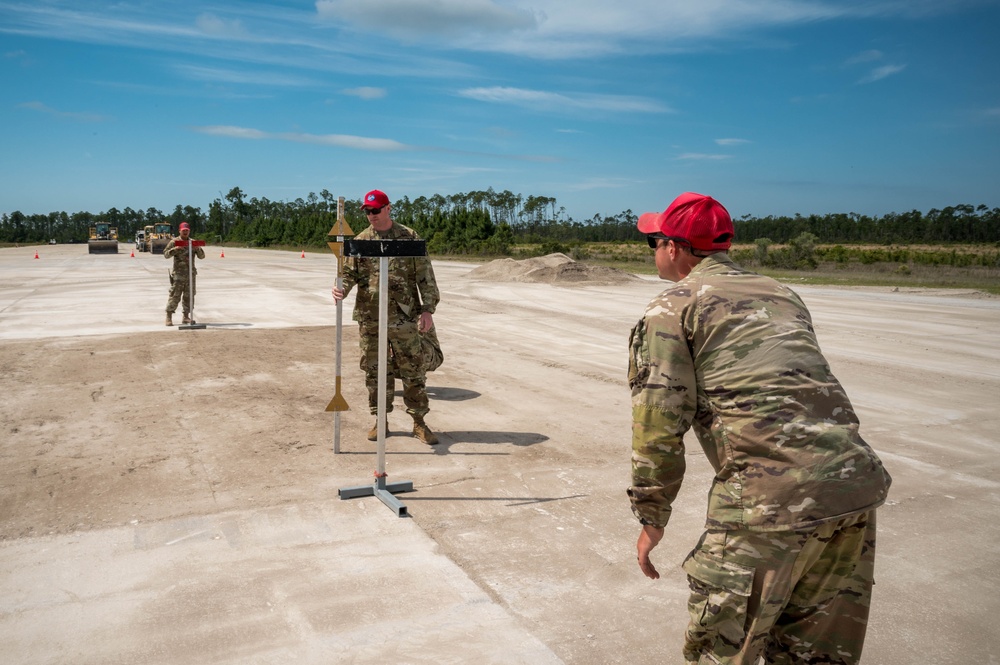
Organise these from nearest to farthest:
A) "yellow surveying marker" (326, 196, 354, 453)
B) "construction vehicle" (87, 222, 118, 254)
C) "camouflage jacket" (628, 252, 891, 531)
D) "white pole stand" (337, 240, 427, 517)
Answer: "camouflage jacket" (628, 252, 891, 531) < "white pole stand" (337, 240, 427, 517) < "yellow surveying marker" (326, 196, 354, 453) < "construction vehicle" (87, 222, 118, 254)

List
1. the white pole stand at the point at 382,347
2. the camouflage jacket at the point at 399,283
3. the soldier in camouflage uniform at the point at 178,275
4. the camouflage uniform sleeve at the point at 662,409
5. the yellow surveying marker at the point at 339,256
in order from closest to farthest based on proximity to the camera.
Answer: the camouflage uniform sleeve at the point at 662,409
the white pole stand at the point at 382,347
the yellow surveying marker at the point at 339,256
the camouflage jacket at the point at 399,283
the soldier in camouflage uniform at the point at 178,275

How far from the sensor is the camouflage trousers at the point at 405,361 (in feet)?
22.6

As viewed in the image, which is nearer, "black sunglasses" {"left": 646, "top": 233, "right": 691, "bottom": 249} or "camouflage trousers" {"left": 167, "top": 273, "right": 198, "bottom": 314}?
"black sunglasses" {"left": 646, "top": 233, "right": 691, "bottom": 249}

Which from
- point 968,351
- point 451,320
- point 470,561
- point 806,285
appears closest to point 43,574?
point 470,561

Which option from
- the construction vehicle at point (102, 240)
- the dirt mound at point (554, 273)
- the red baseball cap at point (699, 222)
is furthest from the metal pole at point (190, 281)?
the construction vehicle at point (102, 240)

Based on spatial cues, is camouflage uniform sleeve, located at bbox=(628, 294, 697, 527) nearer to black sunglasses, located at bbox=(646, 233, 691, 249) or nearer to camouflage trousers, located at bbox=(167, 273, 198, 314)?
black sunglasses, located at bbox=(646, 233, 691, 249)

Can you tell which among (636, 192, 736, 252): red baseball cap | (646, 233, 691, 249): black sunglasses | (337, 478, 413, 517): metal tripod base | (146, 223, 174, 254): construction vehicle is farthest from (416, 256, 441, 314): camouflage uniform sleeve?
(146, 223, 174, 254): construction vehicle

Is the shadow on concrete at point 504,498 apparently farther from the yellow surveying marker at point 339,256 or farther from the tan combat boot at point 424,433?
the tan combat boot at point 424,433

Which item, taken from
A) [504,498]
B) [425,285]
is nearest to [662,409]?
[504,498]

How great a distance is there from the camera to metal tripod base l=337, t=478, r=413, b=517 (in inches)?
218

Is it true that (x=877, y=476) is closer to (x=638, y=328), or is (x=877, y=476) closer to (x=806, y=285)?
(x=638, y=328)

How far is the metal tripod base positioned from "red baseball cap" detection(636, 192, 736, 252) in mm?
3480

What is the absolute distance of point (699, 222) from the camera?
2.59 metres

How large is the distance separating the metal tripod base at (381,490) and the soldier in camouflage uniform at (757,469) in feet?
10.8
